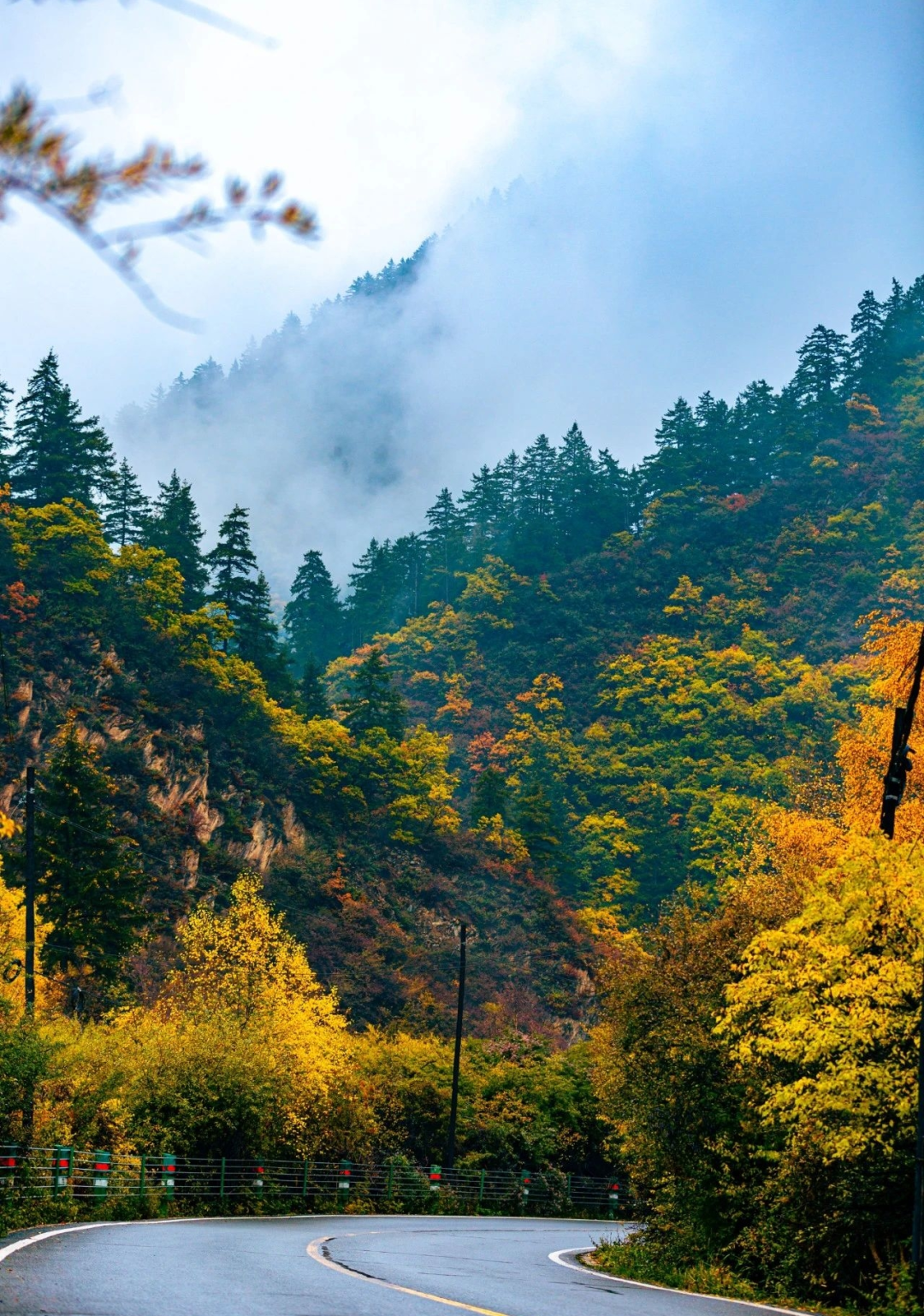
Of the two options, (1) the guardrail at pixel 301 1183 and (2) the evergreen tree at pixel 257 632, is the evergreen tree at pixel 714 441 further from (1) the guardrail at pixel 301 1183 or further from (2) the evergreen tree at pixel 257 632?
(1) the guardrail at pixel 301 1183

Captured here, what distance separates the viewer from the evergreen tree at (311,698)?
87750 mm

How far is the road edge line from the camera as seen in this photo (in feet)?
52.2

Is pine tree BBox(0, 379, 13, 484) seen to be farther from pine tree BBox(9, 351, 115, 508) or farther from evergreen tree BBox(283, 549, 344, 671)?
evergreen tree BBox(283, 549, 344, 671)

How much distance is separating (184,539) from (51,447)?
13.3 m

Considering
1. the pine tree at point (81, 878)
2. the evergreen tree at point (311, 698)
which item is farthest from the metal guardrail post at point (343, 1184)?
the evergreen tree at point (311, 698)

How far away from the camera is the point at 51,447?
80562 millimetres

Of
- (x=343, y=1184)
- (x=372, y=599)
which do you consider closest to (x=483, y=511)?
(x=372, y=599)

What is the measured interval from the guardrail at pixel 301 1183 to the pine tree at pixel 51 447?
160 feet

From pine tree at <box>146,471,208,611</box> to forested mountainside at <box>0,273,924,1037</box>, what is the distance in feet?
0.98

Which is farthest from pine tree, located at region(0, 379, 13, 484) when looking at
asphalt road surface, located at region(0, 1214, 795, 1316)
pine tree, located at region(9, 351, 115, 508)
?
asphalt road surface, located at region(0, 1214, 795, 1316)

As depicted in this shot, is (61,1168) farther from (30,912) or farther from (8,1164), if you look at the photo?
(30,912)

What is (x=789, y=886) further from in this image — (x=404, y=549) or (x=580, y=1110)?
(x=404, y=549)

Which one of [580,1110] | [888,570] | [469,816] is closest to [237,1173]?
[580,1110]

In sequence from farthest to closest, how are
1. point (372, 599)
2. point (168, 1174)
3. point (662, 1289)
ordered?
point (372, 599)
point (168, 1174)
point (662, 1289)
